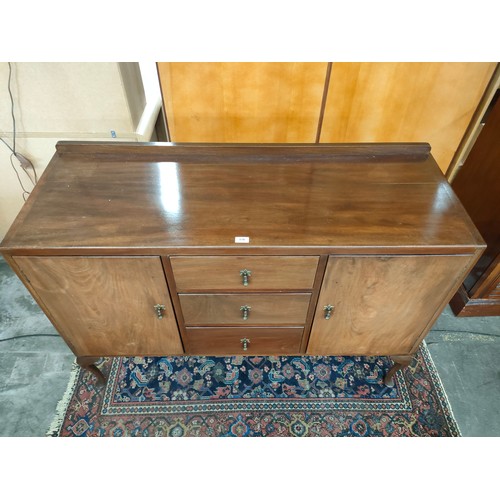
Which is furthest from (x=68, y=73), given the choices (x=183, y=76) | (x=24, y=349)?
(x=24, y=349)

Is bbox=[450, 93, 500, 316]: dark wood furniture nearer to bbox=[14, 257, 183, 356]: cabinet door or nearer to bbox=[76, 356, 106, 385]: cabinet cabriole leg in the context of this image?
bbox=[14, 257, 183, 356]: cabinet door

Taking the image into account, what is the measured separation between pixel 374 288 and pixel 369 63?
2.49 feet

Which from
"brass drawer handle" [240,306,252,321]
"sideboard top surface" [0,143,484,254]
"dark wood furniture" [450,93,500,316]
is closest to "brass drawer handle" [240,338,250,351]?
"brass drawer handle" [240,306,252,321]

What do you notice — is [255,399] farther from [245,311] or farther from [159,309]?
[159,309]

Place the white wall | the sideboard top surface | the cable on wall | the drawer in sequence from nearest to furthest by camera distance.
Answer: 1. the sideboard top surface
2. the drawer
3. the white wall
4. the cable on wall

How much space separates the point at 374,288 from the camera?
3.64ft

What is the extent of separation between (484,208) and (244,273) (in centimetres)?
123

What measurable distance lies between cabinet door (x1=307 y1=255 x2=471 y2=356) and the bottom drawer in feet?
0.27

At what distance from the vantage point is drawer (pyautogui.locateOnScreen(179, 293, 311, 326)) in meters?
1.14

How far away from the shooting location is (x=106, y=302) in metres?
1.14

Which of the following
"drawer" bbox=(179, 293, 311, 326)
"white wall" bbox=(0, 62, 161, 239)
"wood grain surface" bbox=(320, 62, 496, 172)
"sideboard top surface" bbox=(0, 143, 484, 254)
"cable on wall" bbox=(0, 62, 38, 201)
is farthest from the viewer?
"cable on wall" bbox=(0, 62, 38, 201)

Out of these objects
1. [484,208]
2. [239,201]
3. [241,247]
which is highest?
[484,208]

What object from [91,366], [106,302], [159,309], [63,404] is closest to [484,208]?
[159,309]

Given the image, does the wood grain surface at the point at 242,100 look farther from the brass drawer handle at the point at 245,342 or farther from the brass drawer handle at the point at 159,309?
the brass drawer handle at the point at 245,342
